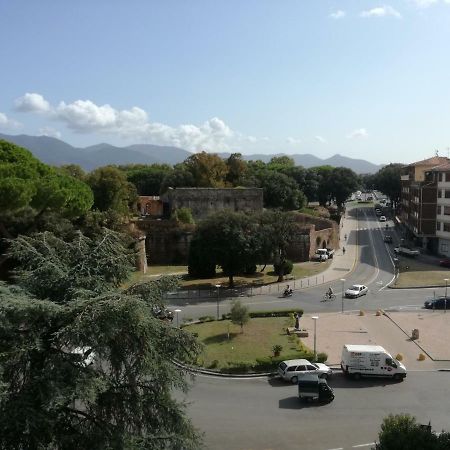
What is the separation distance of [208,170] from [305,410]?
61.9 meters

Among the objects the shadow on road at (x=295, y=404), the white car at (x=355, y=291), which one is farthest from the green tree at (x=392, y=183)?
the shadow on road at (x=295, y=404)

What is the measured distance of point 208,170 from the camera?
8062 centimetres

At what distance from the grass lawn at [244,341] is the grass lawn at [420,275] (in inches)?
687

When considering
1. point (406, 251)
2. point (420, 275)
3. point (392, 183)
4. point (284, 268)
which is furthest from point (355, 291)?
point (392, 183)

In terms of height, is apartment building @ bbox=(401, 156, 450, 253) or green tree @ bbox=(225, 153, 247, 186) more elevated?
green tree @ bbox=(225, 153, 247, 186)

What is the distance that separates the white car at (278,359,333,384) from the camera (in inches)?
955

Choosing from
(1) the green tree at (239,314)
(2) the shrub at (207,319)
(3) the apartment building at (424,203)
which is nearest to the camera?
(1) the green tree at (239,314)

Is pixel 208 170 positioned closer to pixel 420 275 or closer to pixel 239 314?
pixel 420 275

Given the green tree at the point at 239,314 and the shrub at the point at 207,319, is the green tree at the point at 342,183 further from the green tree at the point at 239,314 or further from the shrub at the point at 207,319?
the green tree at the point at 239,314

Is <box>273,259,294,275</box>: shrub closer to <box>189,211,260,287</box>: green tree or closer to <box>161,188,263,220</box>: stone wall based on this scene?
<box>189,211,260,287</box>: green tree

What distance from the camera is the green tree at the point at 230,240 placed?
43344 millimetres

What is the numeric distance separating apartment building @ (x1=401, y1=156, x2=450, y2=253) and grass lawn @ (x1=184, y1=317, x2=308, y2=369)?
1357 inches

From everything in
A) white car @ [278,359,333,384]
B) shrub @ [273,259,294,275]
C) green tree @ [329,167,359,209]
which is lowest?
white car @ [278,359,333,384]

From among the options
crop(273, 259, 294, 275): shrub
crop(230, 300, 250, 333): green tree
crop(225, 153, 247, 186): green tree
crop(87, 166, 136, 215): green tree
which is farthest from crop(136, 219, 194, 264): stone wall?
crop(225, 153, 247, 186): green tree
